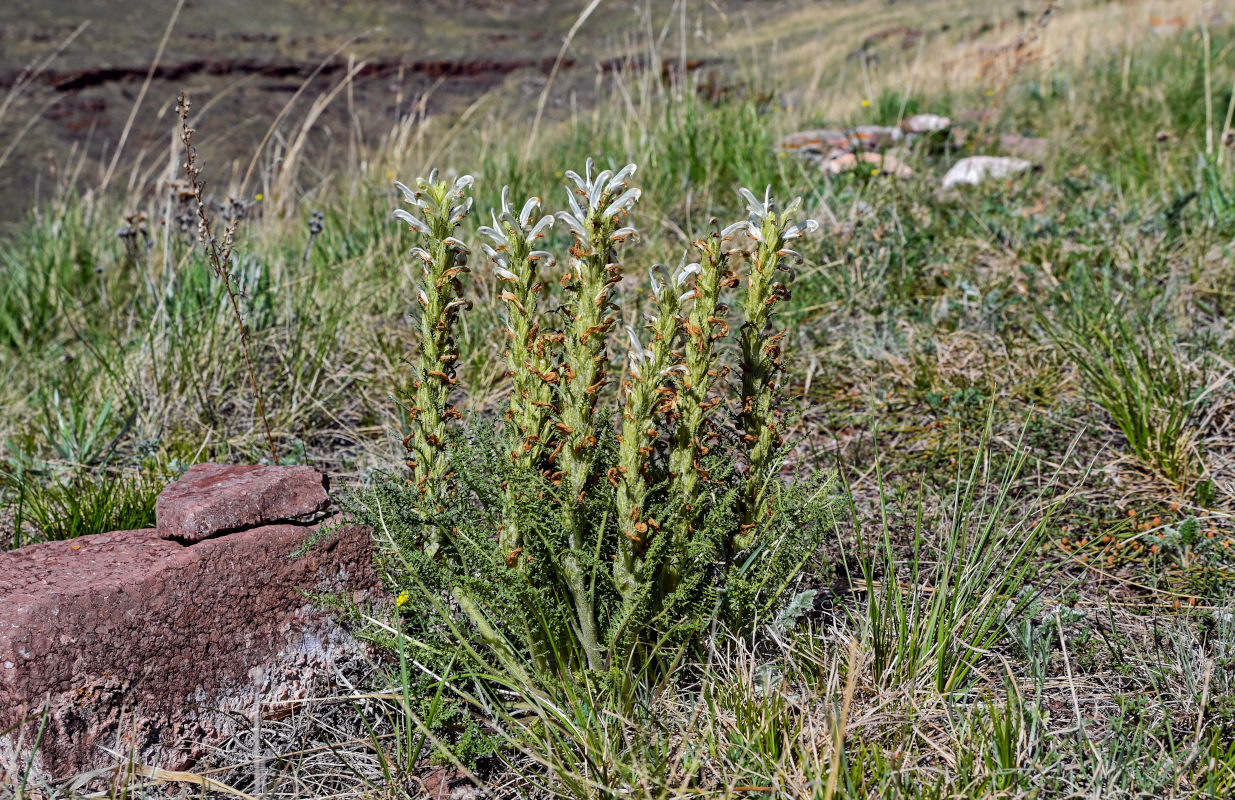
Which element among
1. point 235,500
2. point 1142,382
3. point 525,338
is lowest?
point 1142,382

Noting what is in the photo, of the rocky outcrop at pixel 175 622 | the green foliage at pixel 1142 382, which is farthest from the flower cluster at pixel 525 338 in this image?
the green foliage at pixel 1142 382

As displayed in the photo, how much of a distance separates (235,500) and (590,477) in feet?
2.72

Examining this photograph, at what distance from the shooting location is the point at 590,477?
164 cm

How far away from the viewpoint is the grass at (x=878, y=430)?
1.58 metres

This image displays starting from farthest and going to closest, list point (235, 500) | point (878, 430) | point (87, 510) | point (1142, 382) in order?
1. point (878, 430)
2. point (1142, 382)
3. point (87, 510)
4. point (235, 500)

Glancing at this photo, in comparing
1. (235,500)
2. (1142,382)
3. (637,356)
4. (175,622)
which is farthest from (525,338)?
(1142,382)

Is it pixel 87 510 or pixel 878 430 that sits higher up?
pixel 87 510

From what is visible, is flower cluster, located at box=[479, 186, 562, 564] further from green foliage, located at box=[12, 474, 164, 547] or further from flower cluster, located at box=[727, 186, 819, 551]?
green foliage, located at box=[12, 474, 164, 547]

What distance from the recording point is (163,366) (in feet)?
10.1

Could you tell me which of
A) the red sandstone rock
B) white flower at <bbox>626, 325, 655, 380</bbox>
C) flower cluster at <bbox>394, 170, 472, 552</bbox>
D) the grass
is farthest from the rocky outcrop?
white flower at <bbox>626, 325, 655, 380</bbox>

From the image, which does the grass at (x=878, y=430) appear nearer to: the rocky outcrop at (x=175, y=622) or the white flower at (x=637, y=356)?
the rocky outcrop at (x=175, y=622)

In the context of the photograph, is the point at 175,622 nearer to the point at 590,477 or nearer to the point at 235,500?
the point at 235,500

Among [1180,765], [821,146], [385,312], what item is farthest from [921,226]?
[1180,765]

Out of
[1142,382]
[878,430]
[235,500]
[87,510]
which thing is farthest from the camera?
[878,430]
